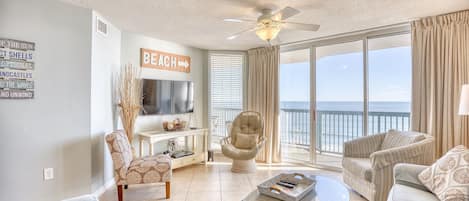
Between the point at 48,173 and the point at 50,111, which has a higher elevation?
the point at 50,111

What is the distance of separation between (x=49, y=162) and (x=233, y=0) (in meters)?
2.56

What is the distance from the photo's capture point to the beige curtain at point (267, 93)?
15.3 feet

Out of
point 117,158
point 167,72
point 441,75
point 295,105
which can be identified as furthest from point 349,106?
point 117,158

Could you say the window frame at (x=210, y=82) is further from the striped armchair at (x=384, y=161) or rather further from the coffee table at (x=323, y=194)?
the coffee table at (x=323, y=194)

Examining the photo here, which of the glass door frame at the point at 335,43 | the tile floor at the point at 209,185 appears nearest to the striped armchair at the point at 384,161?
the tile floor at the point at 209,185

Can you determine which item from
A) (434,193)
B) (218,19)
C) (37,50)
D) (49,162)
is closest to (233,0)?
(218,19)

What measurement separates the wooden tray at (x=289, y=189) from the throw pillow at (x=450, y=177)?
868mm

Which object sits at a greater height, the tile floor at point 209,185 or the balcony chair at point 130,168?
the balcony chair at point 130,168

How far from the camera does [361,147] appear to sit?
3264 millimetres

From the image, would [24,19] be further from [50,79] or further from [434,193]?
[434,193]

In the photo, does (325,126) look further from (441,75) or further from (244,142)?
(441,75)

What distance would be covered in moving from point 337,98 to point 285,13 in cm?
231

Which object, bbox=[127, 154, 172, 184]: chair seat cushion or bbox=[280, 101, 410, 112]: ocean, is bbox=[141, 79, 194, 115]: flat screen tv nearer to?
bbox=[127, 154, 172, 184]: chair seat cushion

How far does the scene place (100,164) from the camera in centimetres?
316
